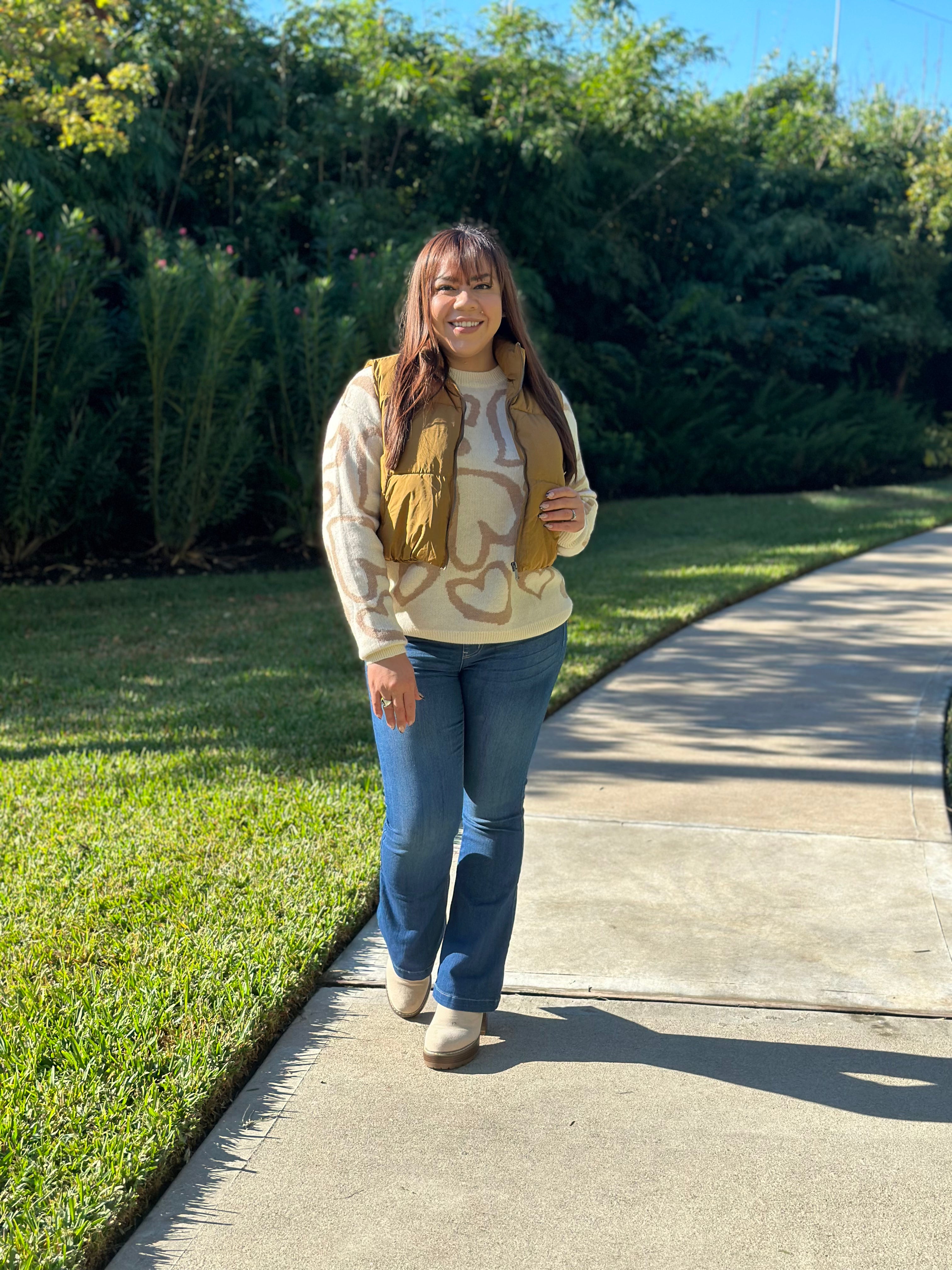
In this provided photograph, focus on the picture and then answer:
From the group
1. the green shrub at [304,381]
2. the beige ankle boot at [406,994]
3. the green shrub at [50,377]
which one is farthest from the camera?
the green shrub at [304,381]

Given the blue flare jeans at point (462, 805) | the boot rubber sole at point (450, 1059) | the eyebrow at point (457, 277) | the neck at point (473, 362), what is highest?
the eyebrow at point (457, 277)

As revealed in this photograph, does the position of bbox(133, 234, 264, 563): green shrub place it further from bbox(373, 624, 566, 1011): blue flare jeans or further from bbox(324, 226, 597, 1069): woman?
bbox(373, 624, 566, 1011): blue flare jeans

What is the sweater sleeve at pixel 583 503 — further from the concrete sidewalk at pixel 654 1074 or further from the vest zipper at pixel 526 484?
the concrete sidewalk at pixel 654 1074

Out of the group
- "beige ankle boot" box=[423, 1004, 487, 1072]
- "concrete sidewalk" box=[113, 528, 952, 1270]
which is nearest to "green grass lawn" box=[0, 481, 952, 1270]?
"concrete sidewalk" box=[113, 528, 952, 1270]

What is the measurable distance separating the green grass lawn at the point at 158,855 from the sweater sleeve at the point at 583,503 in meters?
1.31

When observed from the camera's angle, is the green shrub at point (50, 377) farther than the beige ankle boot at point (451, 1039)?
Yes

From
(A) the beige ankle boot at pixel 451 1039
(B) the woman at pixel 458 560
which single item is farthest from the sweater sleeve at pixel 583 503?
(A) the beige ankle boot at pixel 451 1039

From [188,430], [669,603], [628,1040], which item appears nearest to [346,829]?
[628,1040]

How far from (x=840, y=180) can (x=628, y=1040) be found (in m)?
20.1

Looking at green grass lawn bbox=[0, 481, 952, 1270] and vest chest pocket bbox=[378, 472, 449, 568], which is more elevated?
vest chest pocket bbox=[378, 472, 449, 568]

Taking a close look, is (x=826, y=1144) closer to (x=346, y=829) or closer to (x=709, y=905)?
(x=709, y=905)

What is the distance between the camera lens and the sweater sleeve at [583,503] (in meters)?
2.91

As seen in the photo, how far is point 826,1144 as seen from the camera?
264cm

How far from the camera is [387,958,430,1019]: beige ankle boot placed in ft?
10.2
